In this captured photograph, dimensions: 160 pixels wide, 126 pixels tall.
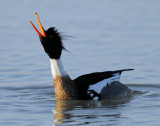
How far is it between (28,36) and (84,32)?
1918 millimetres

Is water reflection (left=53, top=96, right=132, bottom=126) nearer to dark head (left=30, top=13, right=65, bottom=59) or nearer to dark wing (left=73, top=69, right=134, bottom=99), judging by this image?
dark wing (left=73, top=69, right=134, bottom=99)

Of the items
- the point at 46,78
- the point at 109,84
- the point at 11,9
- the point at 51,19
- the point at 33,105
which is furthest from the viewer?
the point at 11,9

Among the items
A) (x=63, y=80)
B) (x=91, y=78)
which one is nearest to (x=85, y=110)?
(x=63, y=80)

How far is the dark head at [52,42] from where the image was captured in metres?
12.6

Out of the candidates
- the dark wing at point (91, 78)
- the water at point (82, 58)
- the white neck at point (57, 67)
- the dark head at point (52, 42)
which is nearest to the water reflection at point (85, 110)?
the water at point (82, 58)

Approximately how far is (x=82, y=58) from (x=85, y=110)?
480 centimetres

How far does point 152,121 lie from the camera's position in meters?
10.8

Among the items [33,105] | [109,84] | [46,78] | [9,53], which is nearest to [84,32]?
[9,53]

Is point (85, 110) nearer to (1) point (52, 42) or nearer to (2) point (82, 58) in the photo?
(1) point (52, 42)

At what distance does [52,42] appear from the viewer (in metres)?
12.7

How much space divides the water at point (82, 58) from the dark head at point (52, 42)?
1149 millimetres

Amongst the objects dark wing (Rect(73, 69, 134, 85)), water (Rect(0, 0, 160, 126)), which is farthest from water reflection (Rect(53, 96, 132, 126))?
dark wing (Rect(73, 69, 134, 85))

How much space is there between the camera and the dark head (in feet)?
41.2

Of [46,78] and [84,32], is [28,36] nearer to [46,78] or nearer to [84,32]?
[84,32]
